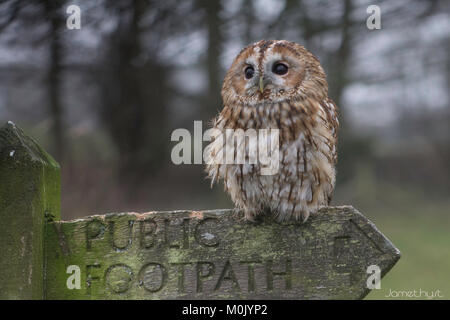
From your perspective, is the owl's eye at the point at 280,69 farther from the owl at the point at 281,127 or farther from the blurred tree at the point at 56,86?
the blurred tree at the point at 56,86

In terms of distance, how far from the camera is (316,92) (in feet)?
6.17

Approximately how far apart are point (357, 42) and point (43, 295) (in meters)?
6.45

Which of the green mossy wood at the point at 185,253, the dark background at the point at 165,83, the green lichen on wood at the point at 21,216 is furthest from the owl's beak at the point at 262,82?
the dark background at the point at 165,83

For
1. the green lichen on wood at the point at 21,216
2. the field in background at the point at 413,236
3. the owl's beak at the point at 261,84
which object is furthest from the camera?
the field in background at the point at 413,236

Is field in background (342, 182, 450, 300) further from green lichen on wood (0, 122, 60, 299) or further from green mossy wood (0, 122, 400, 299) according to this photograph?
green lichen on wood (0, 122, 60, 299)

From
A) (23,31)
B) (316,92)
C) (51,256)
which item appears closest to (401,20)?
(23,31)

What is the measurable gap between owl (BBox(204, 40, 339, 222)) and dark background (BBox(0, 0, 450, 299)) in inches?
140

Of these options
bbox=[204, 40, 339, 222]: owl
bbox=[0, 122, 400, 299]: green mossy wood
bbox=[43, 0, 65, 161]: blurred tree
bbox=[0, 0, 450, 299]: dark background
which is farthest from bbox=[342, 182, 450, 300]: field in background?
bbox=[43, 0, 65, 161]: blurred tree

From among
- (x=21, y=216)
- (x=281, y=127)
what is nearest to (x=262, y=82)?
(x=281, y=127)

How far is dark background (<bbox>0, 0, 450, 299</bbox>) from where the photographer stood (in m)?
5.61

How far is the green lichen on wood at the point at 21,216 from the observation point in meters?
1.44

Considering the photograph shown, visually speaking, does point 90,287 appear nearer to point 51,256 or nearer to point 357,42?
point 51,256

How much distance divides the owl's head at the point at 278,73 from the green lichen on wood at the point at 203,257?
0.58 metres

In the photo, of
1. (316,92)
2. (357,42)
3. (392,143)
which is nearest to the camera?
(316,92)
